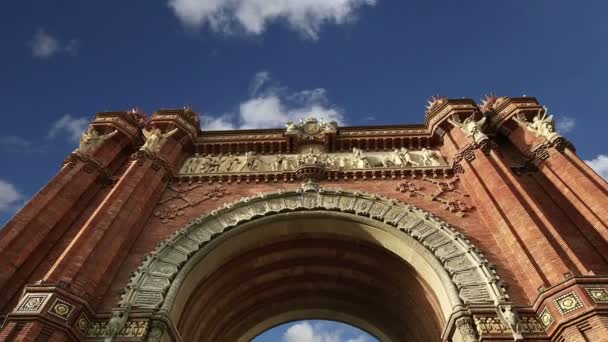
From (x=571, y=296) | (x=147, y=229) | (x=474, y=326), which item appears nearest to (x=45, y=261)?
(x=147, y=229)

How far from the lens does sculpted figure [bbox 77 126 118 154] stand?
15.7 m

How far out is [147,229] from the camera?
44.4ft

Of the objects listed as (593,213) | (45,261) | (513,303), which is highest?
(593,213)

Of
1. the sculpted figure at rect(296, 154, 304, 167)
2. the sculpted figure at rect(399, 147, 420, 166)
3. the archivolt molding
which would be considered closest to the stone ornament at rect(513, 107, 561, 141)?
the sculpted figure at rect(399, 147, 420, 166)

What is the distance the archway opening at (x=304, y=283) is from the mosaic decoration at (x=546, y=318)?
2.25 metres

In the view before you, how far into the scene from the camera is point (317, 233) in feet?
45.7

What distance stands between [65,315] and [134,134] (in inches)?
353

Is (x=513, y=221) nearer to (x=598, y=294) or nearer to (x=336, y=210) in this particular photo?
(x=598, y=294)

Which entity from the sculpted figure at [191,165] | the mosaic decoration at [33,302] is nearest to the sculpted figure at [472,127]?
the sculpted figure at [191,165]

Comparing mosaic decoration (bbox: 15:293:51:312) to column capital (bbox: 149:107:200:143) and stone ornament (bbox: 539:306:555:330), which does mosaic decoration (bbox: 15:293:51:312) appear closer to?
Result: column capital (bbox: 149:107:200:143)

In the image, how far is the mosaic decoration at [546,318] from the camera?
962 centimetres

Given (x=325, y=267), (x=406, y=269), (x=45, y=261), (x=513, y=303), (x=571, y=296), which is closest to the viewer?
(x=571, y=296)

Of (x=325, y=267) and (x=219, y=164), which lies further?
(x=219, y=164)

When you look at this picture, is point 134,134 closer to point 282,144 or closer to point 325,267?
point 282,144
